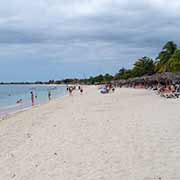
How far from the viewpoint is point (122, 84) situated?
83.0m

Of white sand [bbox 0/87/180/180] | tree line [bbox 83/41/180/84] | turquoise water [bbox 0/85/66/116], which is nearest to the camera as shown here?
white sand [bbox 0/87/180/180]

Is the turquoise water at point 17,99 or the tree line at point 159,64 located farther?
the tree line at point 159,64

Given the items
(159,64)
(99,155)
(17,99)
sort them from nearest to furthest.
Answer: (99,155)
(17,99)
(159,64)

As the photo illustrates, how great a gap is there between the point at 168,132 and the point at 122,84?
244 ft

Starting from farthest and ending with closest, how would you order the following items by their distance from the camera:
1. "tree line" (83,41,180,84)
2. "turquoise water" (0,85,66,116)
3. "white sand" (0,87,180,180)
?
"tree line" (83,41,180,84)
"turquoise water" (0,85,66,116)
"white sand" (0,87,180,180)

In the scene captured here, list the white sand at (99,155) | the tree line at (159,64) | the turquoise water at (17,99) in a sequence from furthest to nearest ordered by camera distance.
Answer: the tree line at (159,64), the turquoise water at (17,99), the white sand at (99,155)

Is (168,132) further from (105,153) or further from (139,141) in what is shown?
(105,153)

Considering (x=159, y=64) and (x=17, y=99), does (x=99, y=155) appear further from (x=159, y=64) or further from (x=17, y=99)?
(x=159, y=64)

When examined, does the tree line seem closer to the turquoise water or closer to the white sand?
the turquoise water

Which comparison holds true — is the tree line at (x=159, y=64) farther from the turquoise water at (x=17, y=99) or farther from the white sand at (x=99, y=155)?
Result: the white sand at (x=99, y=155)

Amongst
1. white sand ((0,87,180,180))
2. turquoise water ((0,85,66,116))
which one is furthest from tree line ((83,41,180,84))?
white sand ((0,87,180,180))

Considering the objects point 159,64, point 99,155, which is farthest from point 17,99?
point 99,155

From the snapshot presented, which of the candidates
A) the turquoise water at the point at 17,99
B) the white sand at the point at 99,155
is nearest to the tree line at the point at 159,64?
the turquoise water at the point at 17,99

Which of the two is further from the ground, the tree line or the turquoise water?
the tree line
